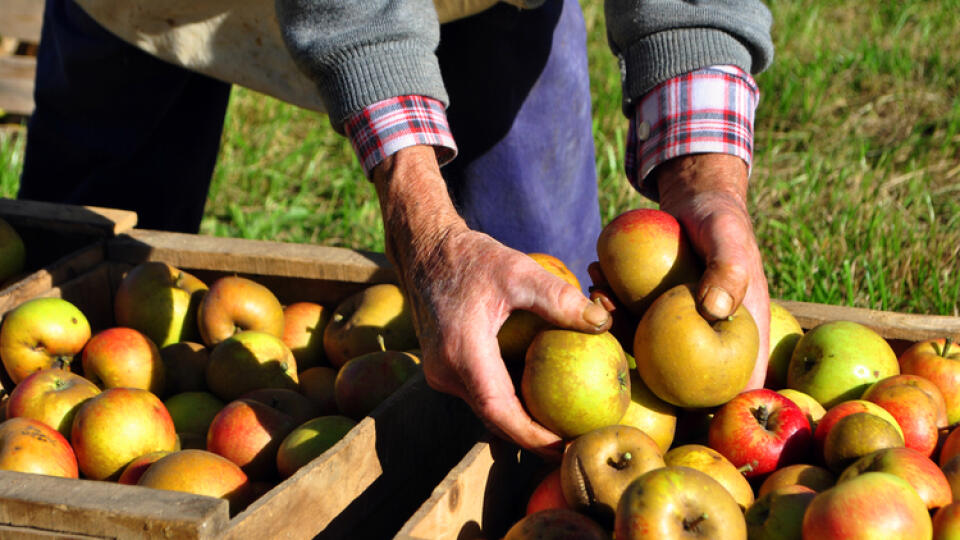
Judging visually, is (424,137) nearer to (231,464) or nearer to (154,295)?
(231,464)

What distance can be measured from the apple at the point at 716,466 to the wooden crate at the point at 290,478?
0.58m

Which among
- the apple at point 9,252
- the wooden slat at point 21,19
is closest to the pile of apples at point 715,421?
the apple at point 9,252

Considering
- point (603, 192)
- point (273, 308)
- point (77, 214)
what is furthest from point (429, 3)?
point (603, 192)

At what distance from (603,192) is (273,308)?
2367 mm

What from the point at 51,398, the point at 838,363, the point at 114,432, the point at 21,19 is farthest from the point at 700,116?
the point at 21,19

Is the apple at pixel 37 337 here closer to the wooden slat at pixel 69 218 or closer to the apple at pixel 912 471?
the wooden slat at pixel 69 218

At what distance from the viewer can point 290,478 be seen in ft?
5.43

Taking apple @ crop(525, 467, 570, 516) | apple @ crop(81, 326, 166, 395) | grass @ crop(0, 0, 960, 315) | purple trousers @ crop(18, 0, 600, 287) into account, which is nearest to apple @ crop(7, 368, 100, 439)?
apple @ crop(81, 326, 166, 395)

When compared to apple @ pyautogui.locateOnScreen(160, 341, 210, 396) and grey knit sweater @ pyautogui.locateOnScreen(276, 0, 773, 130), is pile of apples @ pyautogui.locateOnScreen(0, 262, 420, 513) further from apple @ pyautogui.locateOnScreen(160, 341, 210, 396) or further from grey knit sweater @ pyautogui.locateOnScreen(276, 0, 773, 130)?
grey knit sweater @ pyautogui.locateOnScreen(276, 0, 773, 130)

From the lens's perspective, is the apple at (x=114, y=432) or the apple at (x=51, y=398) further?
the apple at (x=51, y=398)

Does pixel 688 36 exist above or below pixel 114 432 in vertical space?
above

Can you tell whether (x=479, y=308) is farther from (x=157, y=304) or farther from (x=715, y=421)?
(x=157, y=304)

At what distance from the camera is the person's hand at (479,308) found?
1.67 m

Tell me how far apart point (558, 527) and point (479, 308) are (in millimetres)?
438
